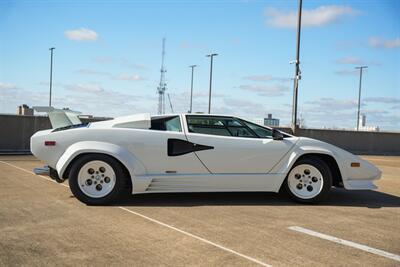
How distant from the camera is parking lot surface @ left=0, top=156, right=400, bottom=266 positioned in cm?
438

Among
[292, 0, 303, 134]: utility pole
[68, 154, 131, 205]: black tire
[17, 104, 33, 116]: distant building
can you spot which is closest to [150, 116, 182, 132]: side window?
[68, 154, 131, 205]: black tire

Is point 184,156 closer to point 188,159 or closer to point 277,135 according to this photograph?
point 188,159

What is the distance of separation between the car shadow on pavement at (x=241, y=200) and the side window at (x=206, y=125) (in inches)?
43.7

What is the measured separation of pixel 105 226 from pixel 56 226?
0.57m

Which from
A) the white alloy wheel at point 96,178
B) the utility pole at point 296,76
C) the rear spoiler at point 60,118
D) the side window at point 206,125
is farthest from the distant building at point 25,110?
the side window at point 206,125

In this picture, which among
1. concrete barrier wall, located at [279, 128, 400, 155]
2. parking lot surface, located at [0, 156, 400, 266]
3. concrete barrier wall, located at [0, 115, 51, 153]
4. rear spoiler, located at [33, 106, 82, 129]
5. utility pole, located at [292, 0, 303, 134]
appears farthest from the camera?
concrete barrier wall, located at [279, 128, 400, 155]

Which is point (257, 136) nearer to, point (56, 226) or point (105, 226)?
point (105, 226)

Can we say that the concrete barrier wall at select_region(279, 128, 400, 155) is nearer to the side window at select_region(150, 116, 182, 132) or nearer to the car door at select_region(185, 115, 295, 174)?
the car door at select_region(185, 115, 295, 174)

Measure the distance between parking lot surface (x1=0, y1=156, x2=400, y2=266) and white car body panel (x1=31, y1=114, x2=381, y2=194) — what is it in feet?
1.13

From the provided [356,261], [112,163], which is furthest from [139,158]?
[356,261]

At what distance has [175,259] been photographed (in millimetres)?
4324

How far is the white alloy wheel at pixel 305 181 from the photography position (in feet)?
24.2

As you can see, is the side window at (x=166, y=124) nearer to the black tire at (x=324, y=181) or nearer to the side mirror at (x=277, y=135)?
the side mirror at (x=277, y=135)

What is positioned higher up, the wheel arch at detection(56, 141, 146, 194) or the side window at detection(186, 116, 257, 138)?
the side window at detection(186, 116, 257, 138)
